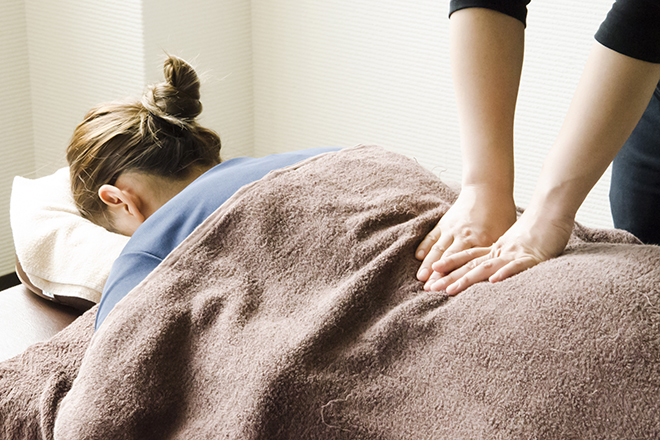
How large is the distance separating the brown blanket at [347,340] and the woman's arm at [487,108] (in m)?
0.06

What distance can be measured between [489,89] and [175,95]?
2.06ft

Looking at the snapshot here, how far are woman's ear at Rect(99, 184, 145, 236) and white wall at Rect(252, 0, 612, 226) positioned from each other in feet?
3.70

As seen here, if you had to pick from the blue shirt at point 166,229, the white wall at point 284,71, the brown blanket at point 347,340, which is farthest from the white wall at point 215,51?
the brown blanket at point 347,340

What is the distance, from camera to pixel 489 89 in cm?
97

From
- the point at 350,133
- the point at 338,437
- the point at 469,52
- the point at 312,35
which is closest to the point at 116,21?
the point at 312,35

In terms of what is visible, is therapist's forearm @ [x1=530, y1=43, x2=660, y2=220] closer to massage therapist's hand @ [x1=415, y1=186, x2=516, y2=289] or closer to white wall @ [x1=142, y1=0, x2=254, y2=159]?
massage therapist's hand @ [x1=415, y1=186, x2=516, y2=289]

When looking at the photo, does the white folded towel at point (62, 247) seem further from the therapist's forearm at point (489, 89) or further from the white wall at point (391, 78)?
the white wall at point (391, 78)

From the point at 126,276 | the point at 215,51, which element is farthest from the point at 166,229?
the point at 215,51

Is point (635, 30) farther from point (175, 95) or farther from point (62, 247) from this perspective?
point (62, 247)

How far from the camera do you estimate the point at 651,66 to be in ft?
2.76

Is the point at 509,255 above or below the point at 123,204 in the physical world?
above

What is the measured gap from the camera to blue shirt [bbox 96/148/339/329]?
0.98m

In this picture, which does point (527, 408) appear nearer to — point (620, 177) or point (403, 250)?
point (403, 250)

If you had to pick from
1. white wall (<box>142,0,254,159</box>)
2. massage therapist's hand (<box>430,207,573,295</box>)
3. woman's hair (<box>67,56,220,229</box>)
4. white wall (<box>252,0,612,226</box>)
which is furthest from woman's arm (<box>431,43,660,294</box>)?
white wall (<box>142,0,254,159</box>)
